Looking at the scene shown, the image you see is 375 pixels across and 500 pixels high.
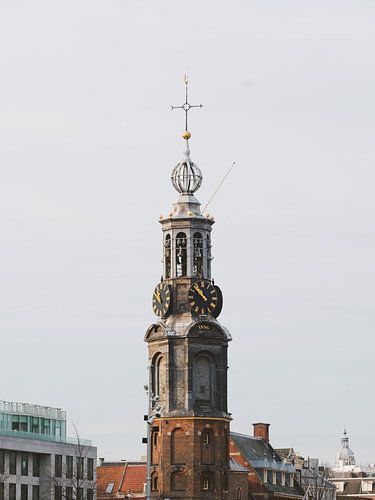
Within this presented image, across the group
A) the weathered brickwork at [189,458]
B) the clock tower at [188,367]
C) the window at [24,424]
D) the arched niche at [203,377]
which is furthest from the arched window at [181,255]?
the window at [24,424]

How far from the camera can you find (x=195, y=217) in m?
161

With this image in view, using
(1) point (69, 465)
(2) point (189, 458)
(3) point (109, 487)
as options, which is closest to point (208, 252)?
(2) point (189, 458)

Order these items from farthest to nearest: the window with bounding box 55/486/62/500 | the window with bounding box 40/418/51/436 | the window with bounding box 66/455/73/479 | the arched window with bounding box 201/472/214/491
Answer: the arched window with bounding box 201/472/214/491, the window with bounding box 40/418/51/436, the window with bounding box 66/455/73/479, the window with bounding box 55/486/62/500

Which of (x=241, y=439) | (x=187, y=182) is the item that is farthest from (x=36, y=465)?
(x=241, y=439)

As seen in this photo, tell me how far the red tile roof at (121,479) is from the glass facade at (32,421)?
18.5 m

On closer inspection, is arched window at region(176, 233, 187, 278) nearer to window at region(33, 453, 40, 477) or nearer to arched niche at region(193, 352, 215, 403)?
arched niche at region(193, 352, 215, 403)

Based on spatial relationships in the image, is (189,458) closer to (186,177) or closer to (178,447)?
(178,447)

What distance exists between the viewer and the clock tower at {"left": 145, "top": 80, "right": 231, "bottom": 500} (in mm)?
157250

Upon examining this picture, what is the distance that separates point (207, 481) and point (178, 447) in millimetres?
4538

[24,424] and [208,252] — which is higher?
[208,252]

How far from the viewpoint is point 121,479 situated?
172625mm

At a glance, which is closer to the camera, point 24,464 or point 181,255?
point 24,464

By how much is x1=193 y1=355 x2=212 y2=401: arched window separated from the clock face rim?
6062mm

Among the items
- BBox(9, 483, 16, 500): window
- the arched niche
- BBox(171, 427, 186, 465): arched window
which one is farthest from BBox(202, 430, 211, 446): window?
BBox(9, 483, 16, 500): window
